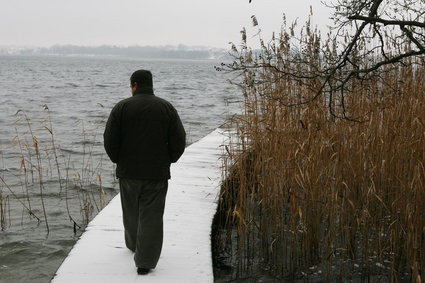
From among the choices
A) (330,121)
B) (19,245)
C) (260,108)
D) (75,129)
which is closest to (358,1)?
(330,121)

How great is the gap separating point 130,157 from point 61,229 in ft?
12.4

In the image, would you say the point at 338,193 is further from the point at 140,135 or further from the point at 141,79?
the point at 141,79

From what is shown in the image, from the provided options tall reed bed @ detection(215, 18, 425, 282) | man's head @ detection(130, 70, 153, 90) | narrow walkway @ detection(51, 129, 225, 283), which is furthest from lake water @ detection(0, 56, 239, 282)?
man's head @ detection(130, 70, 153, 90)

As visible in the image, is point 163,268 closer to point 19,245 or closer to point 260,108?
point 260,108

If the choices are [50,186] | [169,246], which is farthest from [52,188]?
[169,246]

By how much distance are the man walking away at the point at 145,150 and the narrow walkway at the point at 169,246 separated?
25cm

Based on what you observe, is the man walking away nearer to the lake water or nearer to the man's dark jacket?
the man's dark jacket

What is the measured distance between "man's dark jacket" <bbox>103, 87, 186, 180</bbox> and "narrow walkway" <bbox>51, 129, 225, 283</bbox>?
0.77m

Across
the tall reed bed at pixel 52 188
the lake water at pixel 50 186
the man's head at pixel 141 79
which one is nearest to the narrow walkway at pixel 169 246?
the lake water at pixel 50 186

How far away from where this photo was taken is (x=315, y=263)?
A: 508 cm

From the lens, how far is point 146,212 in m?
3.99

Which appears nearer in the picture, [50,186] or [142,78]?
[142,78]

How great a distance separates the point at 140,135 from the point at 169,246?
1297mm

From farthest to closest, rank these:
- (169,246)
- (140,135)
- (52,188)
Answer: (52,188), (169,246), (140,135)
